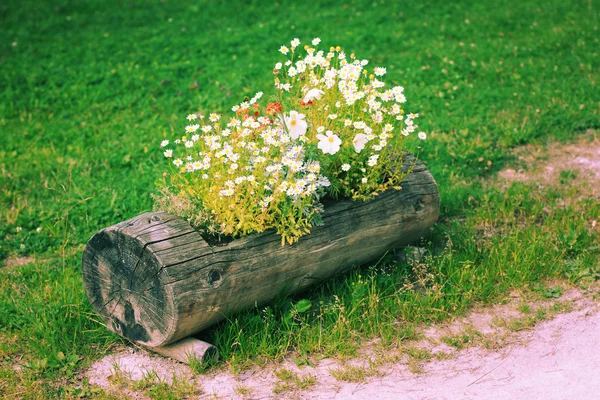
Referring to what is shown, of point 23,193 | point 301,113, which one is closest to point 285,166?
point 301,113

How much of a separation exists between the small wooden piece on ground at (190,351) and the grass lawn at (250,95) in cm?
14

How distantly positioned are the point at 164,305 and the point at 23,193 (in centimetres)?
324

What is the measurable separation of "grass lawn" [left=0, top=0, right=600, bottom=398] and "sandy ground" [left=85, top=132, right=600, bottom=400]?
0.49 ft

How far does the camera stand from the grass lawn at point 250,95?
13.9 feet

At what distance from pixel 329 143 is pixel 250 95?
3987mm

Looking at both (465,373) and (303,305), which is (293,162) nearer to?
(303,305)

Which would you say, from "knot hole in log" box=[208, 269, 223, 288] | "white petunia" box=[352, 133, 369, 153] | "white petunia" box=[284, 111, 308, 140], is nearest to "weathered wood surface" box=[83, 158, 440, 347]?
"knot hole in log" box=[208, 269, 223, 288]

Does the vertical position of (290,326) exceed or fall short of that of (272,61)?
it falls short

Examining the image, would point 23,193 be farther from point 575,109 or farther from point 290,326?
point 575,109

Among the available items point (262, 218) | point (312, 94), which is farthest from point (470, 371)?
point (312, 94)

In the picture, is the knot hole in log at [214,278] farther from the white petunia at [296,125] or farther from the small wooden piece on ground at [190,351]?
the white petunia at [296,125]

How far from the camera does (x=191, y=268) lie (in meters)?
3.71

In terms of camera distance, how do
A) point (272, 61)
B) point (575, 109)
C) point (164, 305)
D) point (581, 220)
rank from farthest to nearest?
point (272, 61)
point (575, 109)
point (581, 220)
point (164, 305)

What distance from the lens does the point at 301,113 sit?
441 centimetres
